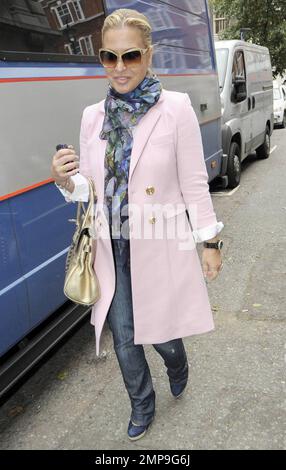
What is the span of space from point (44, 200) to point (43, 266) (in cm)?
39

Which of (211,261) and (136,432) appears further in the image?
(136,432)

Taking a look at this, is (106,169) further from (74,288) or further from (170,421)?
(170,421)

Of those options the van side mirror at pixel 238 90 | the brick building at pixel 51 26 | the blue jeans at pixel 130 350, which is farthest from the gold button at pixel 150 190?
the van side mirror at pixel 238 90

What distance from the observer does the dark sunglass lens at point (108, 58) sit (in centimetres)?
190

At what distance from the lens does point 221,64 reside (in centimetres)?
754

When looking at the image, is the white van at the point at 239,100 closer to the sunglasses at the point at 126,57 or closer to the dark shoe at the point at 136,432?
the dark shoe at the point at 136,432

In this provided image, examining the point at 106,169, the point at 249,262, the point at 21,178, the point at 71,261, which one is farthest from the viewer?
the point at 249,262

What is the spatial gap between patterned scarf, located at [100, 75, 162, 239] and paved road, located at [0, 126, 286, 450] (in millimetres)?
1223

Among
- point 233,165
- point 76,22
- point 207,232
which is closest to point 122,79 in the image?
point 207,232

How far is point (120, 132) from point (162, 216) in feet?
1.32

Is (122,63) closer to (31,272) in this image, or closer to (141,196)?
(141,196)

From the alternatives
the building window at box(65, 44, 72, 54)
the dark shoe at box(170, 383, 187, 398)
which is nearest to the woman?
the dark shoe at box(170, 383, 187, 398)

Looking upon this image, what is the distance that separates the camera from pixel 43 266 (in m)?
2.79
